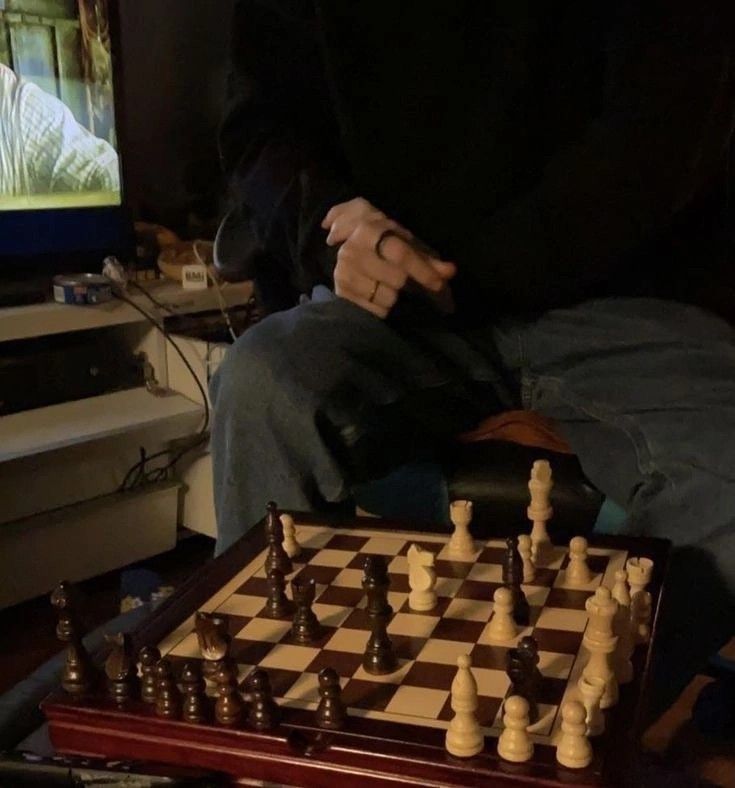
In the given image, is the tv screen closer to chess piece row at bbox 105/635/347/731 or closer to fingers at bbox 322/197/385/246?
fingers at bbox 322/197/385/246

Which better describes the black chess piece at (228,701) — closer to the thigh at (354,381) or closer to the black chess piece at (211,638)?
the black chess piece at (211,638)

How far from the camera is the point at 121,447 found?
194 cm

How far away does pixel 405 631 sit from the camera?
881mm

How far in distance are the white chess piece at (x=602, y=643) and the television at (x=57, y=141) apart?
4.76 feet

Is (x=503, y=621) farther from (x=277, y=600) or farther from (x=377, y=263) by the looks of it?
(x=377, y=263)

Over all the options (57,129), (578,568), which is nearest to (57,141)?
(57,129)

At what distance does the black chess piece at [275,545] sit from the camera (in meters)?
0.96

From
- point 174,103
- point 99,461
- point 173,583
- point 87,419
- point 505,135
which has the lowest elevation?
point 173,583

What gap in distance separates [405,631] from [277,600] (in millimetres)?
125

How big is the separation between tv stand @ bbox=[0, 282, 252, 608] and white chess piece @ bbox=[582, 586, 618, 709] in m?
1.21

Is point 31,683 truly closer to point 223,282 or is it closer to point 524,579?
point 524,579

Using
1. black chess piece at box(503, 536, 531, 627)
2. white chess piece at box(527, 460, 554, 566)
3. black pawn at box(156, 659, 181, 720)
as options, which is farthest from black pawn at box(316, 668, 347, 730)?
white chess piece at box(527, 460, 554, 566)

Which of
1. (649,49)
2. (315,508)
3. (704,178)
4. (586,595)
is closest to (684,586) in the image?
(586,595)

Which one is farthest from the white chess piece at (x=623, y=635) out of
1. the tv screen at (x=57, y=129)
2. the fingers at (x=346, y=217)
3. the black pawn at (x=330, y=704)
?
the tv screen at (x=57, y=129)
